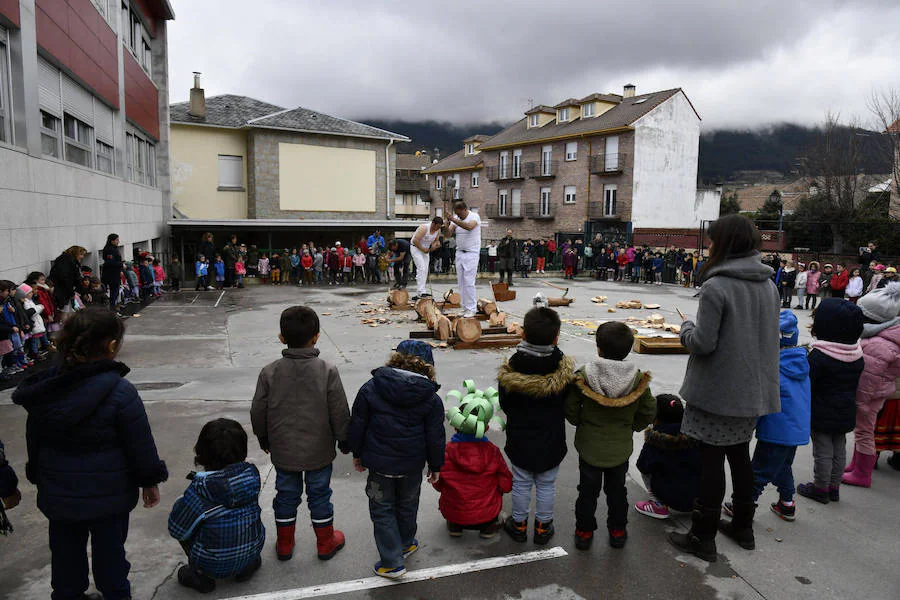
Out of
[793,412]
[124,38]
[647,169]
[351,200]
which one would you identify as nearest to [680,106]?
[647,169]

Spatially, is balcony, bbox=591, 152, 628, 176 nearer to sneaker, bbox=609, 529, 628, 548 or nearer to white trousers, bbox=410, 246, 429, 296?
white trousers, bbox=410, 246, 429, 296

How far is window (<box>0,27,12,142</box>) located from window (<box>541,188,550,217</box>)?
39595 mm

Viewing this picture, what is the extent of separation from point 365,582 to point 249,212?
28.7 metres

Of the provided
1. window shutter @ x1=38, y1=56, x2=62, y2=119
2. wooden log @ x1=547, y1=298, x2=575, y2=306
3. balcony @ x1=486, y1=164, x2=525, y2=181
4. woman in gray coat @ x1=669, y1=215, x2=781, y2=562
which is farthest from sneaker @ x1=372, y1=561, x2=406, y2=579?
balcony @ x1=486, y1=164, x2=525, y2=181

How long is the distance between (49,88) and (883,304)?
44.8ft

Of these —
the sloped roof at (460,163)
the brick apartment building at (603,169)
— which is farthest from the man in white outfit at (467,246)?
the sloped roof at (460,163)

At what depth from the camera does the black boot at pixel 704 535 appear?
3539 millimetres

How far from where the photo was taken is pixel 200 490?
10.4 feet

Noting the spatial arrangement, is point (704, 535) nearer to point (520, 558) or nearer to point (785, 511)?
point (785, 511)

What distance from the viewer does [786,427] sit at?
383 cm

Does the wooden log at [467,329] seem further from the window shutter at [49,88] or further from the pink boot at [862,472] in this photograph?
the window shutter at [49,88]

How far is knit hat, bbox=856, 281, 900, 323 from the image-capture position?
444cm

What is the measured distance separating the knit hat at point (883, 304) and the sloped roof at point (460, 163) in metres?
50.3

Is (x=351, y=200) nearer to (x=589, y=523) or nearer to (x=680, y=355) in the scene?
(x=680, y=355)
